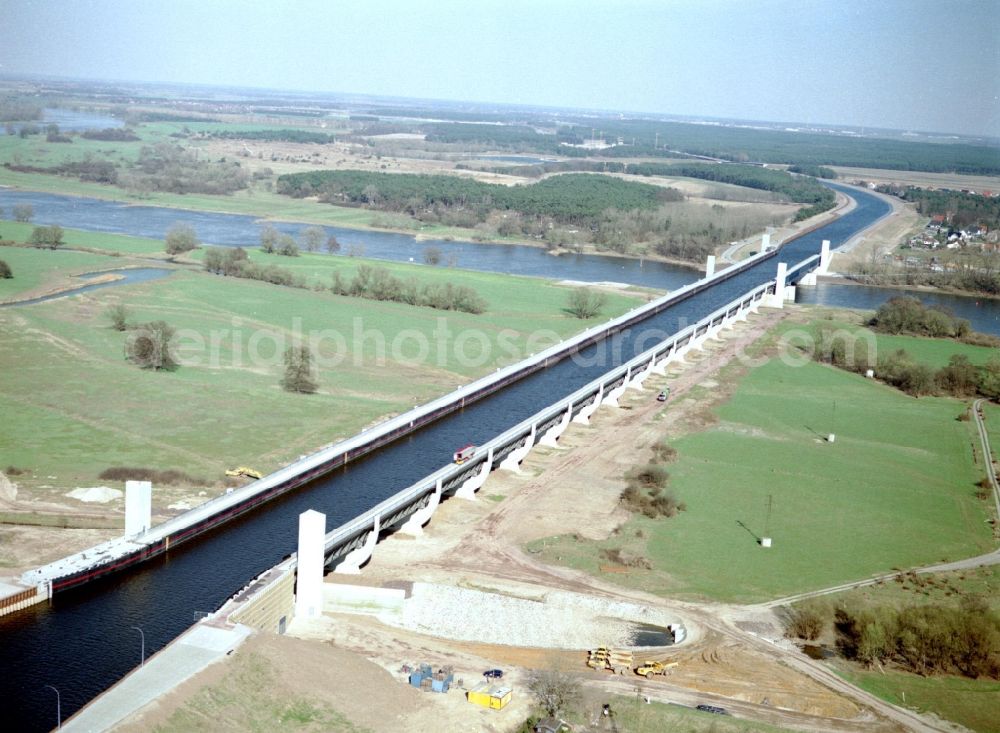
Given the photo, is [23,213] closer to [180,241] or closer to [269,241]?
[180,241]

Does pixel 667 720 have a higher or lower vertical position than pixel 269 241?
lower

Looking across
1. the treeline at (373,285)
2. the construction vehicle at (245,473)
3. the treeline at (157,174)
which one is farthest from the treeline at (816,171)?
the construction vehicle at (245,473)

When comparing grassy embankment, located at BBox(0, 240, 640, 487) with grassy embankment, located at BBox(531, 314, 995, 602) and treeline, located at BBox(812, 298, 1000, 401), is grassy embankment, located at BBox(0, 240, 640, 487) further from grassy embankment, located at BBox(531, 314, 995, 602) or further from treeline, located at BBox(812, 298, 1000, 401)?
treeline, located at BBox(812, 298, 1000, 401)

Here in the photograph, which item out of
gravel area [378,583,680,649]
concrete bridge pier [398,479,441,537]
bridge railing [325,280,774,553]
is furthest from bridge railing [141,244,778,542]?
gravel area [378,583,680,649]

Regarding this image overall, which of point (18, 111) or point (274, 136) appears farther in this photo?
point (274, 136)

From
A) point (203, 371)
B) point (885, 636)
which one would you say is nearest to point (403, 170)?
point (203, 371)

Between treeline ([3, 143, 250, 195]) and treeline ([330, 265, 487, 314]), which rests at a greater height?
treeline ([3, 143, 250, 195])

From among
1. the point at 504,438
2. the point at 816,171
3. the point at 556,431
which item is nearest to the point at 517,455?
the point at 504,438
